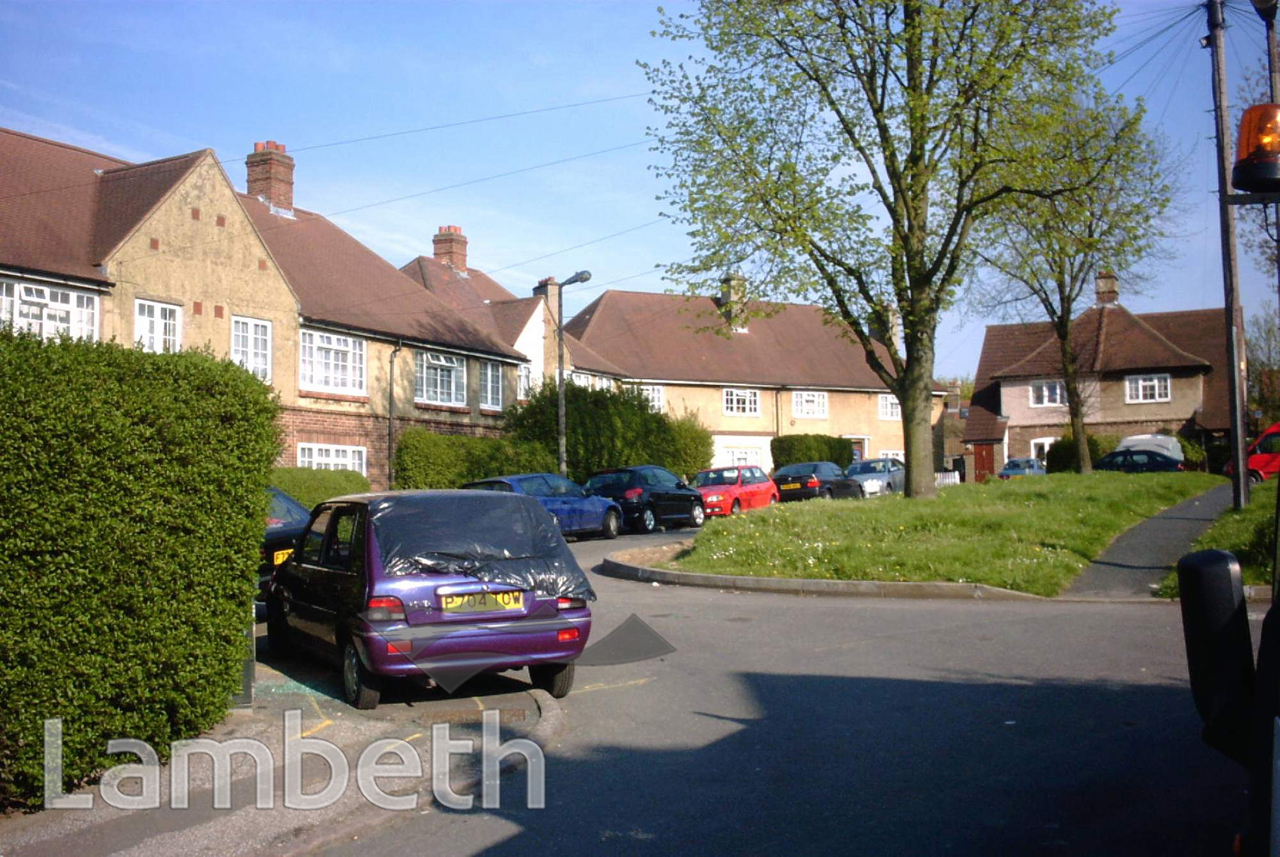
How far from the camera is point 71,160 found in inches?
1057

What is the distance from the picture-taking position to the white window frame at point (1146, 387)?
54.3m

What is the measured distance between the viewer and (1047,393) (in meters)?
57.9

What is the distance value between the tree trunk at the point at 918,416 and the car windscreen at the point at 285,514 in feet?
39.2

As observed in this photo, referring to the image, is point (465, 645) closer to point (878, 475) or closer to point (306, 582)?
point (306, 582)

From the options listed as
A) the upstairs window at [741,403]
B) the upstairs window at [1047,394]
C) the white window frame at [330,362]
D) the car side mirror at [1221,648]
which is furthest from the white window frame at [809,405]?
the car side mirror at [1221,648]

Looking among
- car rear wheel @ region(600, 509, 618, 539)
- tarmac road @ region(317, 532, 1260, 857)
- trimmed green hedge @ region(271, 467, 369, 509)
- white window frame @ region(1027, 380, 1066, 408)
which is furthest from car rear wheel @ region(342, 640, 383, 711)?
white window frame @ region(1027, 380, 1066, 408)

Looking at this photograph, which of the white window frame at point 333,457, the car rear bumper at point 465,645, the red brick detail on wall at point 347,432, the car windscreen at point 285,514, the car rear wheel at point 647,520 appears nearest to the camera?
the car rear bumper at point 465,645

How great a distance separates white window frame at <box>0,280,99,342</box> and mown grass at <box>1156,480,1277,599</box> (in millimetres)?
19348

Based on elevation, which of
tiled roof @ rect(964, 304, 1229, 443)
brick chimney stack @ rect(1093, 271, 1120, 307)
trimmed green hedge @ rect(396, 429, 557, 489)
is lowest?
trimmed green hedge @ rect(396, 429, 557, 489)

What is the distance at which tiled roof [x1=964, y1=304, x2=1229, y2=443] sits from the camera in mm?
54000

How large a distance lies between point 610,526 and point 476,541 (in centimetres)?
1768

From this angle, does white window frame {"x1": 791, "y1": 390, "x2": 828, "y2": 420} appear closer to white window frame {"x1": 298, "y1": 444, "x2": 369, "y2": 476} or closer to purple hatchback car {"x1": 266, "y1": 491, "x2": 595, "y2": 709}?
white window frame {"x1": 298, "y1": 444, "x2": 369, "y2": 476}

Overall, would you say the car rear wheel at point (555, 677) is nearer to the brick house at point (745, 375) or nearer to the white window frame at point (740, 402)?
the brick house at point (745, 375)

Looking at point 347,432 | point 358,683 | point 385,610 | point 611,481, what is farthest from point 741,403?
point 385,610
